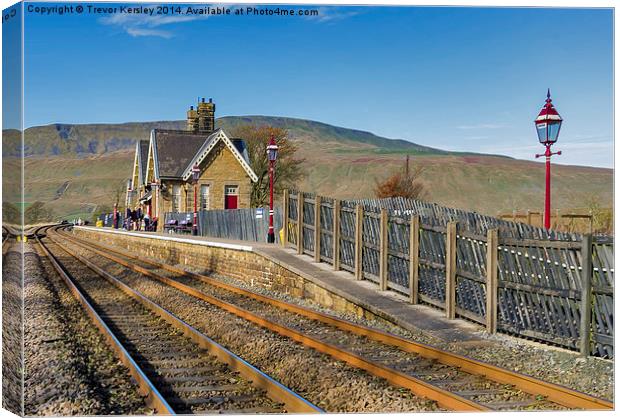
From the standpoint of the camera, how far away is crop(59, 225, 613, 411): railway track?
260 inches

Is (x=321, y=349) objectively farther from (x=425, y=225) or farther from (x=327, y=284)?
(x=327, y=284)

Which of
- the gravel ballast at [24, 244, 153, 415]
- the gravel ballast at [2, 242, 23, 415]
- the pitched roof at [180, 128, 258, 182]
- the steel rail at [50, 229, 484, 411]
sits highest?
the pitched roof at [180, 128, 258, 182]

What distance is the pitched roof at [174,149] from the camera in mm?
44875

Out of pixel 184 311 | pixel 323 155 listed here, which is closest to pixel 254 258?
pixel 184 311

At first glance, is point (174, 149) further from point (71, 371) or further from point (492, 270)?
point (71, 371)

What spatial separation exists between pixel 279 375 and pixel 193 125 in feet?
143

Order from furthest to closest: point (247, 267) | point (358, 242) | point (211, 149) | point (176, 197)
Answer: point (176, 197) → point (211, 149) → point (247, 267) → point (358, 242)

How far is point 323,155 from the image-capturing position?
168 meters

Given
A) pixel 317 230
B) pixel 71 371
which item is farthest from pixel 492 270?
pixel 317 230

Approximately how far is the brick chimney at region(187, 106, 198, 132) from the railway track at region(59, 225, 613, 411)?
3808 cm

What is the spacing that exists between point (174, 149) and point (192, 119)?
4923mm

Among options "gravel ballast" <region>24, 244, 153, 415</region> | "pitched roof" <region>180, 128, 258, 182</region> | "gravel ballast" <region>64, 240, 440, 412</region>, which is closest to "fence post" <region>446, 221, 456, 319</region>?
"gravel ballast" <region>64, 240, 440, 412</region>

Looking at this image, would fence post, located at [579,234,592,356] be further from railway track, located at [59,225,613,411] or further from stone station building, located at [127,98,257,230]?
stone station building, located at [127,98,257,230]

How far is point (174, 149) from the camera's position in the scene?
151ft
